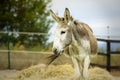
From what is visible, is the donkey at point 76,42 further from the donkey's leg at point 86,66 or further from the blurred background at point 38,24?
the blurred background at point 38,24

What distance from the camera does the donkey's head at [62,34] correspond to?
10.9 feet

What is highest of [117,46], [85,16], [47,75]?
[85,16]

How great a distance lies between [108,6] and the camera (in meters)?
3.96

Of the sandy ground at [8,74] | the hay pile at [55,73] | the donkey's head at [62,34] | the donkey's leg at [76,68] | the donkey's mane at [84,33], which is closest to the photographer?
the donkey's head at [62,34]

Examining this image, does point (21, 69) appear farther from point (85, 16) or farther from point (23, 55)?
point (85, 16)

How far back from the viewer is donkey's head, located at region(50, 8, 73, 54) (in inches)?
131

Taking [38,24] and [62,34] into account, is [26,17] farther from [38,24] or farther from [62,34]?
[62,34]

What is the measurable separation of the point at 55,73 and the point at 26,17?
59 cm

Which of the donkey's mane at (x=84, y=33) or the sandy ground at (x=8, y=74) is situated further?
the sandy ground at (x=8, y=74)

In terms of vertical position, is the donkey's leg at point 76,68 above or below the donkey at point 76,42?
below

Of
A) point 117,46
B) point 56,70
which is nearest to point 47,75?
point 56,70

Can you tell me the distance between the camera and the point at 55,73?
3.92m

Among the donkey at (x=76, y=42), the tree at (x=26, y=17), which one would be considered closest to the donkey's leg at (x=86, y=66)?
the donkey at (x=76, y=42)

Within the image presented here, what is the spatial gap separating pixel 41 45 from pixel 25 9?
37 cm
